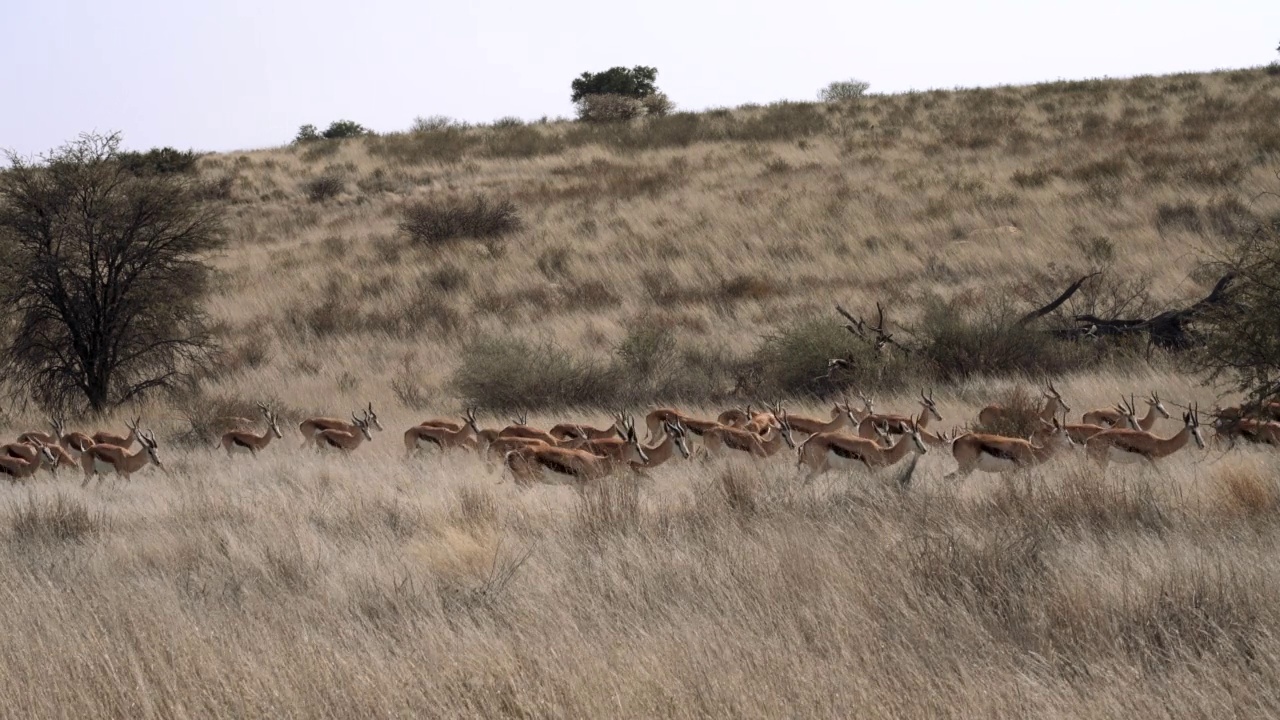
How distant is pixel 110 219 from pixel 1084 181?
21.3m

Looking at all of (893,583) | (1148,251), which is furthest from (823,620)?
(1148,251)

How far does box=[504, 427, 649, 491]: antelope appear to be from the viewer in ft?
30.0

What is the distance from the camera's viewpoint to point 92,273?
1700 centimetres

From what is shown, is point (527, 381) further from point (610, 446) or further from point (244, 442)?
point (610, 446)

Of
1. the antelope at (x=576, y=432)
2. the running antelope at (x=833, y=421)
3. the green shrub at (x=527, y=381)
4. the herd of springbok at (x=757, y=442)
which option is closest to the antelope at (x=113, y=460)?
the herd of springbok at (x=757, y=442)

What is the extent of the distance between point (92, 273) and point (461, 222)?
44.5ft

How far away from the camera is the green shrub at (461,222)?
29781 millimetres

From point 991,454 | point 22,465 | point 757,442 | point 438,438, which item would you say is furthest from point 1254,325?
point 22,465

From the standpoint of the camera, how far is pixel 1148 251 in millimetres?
22453

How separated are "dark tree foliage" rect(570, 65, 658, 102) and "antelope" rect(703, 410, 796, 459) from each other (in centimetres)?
4695

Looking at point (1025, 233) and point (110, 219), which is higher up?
point (110, 219)

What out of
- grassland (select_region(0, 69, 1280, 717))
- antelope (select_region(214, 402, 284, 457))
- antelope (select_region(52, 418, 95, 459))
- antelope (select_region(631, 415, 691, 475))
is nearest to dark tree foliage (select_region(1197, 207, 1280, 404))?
grassland (select_region(0, 69, 1280, 717))

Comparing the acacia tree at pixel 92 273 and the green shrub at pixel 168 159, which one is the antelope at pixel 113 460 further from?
the green shrub at pixel 168 159

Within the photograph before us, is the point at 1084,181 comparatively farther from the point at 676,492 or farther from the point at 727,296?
the point at 676,492
